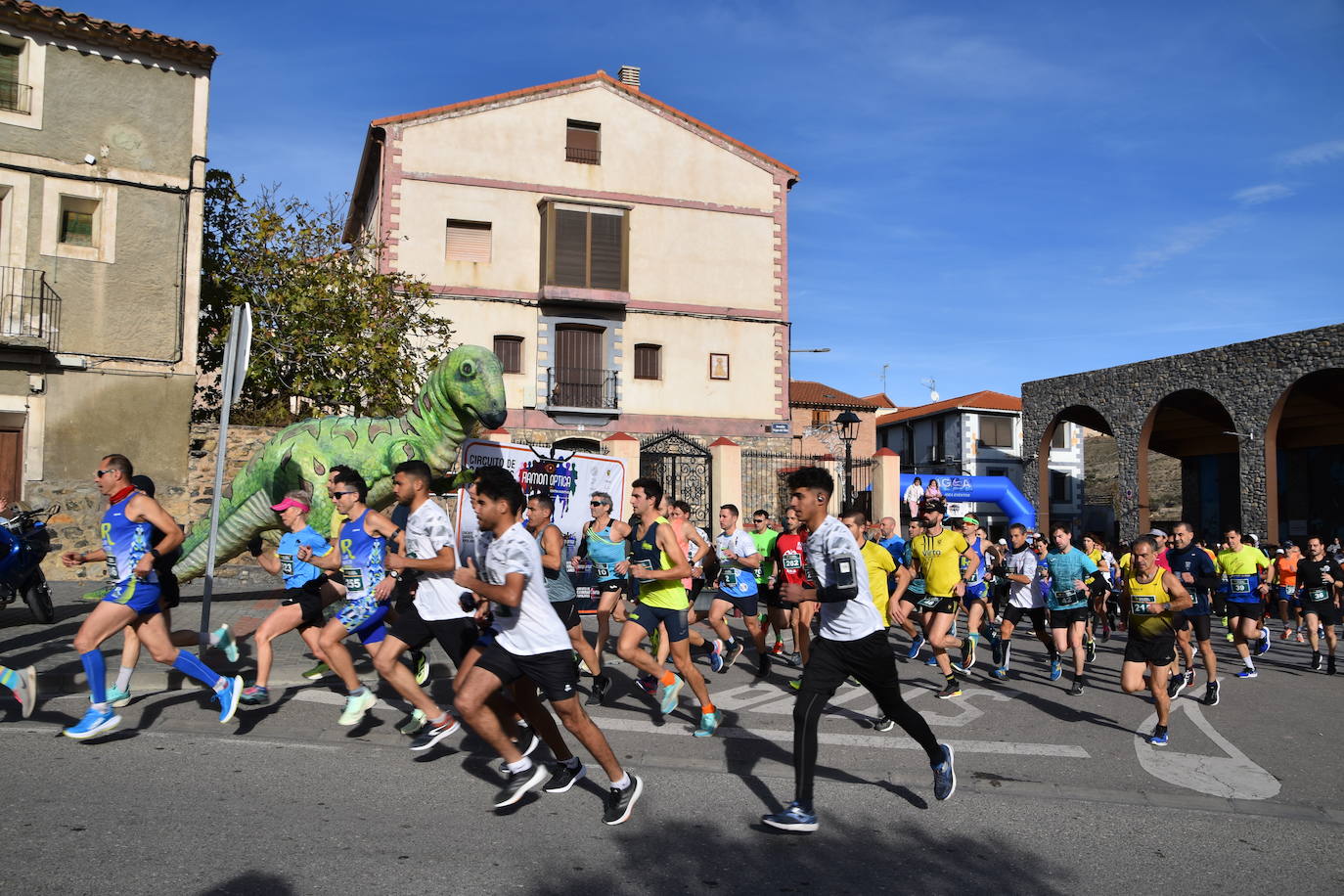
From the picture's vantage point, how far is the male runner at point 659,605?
293 inches

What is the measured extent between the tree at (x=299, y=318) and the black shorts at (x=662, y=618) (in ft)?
38.4

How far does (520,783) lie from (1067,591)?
22.9 feet

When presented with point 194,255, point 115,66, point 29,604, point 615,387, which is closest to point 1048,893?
point 29,604

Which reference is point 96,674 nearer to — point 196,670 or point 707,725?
point 196,670

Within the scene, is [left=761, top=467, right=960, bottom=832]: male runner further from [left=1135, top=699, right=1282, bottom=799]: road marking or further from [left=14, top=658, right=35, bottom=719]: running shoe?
[left=14, top=658, right=35, bottom=719]: running shoe

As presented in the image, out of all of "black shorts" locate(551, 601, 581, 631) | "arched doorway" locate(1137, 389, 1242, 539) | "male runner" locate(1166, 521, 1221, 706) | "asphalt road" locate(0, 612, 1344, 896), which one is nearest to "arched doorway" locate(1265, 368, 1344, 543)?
"arched doorway" locate(1137, 389, 1242, 539)

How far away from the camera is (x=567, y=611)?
8.02 m

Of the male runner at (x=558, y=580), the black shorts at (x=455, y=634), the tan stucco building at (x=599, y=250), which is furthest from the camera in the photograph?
the tan stucco building at (x=599, y=250)

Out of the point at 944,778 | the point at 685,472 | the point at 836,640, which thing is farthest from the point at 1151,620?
the point at 685,472

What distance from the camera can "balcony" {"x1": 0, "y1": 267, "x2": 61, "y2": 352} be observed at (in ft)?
52.7

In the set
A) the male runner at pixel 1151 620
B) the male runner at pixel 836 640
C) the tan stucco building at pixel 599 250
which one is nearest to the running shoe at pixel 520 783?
the male runner at pixel 836 640

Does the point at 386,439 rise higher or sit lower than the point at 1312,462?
lower

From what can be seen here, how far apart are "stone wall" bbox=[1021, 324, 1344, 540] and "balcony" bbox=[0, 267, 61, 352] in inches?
1160

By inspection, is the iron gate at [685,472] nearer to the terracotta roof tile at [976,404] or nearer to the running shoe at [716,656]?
the running shoe at [716,656]
